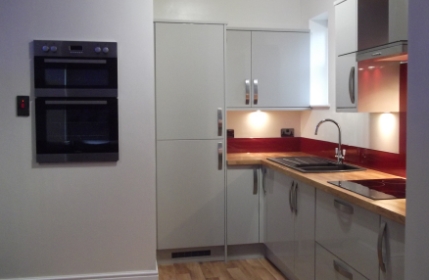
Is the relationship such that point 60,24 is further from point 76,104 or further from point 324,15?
point 324,15

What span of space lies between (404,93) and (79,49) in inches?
88.3

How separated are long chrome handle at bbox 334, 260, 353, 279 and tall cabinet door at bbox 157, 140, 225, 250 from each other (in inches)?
60.8

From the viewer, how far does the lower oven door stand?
3285 mm

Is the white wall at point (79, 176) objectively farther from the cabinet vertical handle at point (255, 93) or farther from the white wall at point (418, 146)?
the white wall at point (418, 146)

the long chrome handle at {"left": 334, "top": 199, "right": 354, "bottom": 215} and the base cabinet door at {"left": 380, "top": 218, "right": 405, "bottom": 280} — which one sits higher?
the long chrome handle at {"left": 334, "top": 199, "right": 354, "bottom": 215}

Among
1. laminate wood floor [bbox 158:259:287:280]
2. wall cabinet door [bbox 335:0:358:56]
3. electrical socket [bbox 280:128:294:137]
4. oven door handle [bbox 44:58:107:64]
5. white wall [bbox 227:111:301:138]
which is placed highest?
wall cabinet door [bbox 335:0:358:56]

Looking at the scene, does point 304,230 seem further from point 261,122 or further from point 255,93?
point 261,122

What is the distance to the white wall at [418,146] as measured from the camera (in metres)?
1.46

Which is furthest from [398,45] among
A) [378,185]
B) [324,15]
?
[324,15]

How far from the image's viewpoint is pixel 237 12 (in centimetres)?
446

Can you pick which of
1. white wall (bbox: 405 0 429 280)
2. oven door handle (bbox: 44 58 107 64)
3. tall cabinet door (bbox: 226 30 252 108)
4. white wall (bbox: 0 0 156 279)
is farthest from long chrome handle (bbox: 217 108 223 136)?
white wall (bbox: 405 0 429 280)

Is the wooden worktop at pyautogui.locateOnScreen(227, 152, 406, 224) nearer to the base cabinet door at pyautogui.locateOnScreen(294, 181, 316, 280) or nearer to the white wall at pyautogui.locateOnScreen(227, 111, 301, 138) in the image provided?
the base cabinet door at pyautogui.locateOnScreen(294, 181, 316, 280)

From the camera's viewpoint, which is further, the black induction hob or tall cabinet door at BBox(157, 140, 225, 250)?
tall cabinet door at BBox(157, 140, 225, 250)

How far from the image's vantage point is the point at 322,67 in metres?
4.31
